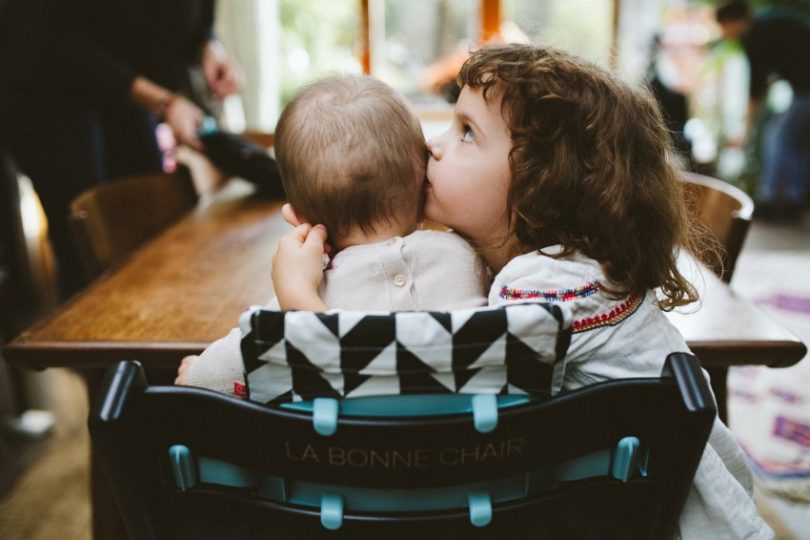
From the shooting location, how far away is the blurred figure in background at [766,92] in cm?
429

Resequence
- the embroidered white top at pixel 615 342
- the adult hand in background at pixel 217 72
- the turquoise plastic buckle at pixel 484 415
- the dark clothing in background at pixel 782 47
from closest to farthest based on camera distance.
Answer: the turquoise plastic buckle at pixel 484 415, the embroidered white top at pixel 615 342, the adult hand in background at pixel 217 72, the dark clothing in background at pixel 782 47

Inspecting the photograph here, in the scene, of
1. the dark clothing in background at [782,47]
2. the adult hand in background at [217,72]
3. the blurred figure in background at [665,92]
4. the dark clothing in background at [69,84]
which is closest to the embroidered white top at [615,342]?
the dark clothing in background at [69,84]

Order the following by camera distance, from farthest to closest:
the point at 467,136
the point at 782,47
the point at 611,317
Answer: the point at 782,47 → the point at 467,136 → the point at 611,317

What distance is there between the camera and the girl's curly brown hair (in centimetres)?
77

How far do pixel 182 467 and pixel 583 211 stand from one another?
0.50m

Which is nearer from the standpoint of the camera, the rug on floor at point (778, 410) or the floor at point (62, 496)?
the floor at point (62, 496)

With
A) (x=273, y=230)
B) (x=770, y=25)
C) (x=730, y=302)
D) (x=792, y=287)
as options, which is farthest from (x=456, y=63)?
(x=730, y=302)

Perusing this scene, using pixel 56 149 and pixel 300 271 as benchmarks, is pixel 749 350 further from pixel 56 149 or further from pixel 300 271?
pixel 56 149

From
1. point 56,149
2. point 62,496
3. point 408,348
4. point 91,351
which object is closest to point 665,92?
point 56,149

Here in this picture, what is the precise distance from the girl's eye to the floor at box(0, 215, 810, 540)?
1.47 metres

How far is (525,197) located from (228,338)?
1.23 feet

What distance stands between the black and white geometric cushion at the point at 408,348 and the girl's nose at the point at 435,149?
1.11ft

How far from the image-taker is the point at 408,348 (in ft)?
1.83

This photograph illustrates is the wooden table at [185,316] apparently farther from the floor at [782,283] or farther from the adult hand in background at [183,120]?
the floor at [782,283]
